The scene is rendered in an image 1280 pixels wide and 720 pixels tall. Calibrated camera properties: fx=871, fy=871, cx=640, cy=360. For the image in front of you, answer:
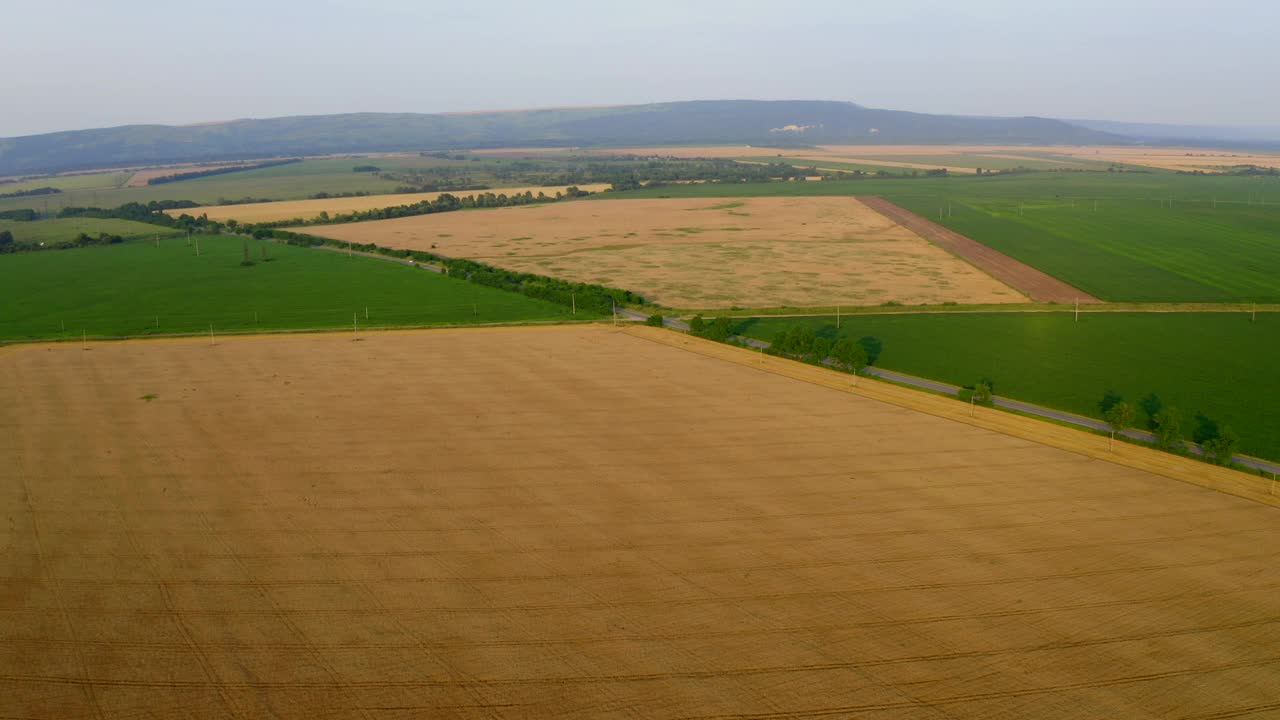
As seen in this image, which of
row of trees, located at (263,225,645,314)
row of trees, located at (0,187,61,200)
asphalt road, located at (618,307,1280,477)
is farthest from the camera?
row of trees, located at (0,187,61,200)

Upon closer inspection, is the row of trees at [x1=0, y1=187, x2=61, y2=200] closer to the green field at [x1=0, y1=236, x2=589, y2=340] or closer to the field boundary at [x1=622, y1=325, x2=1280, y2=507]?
the green field at [x1=0, y1=236, x2=589, y2=340]

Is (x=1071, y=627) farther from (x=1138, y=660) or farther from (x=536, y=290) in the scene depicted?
(x=536, y=290)

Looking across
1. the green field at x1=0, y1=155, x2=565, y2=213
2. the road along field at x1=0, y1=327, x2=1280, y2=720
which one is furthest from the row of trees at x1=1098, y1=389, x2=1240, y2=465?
the green field at x1=0, y1=155, x2=565, y2=213

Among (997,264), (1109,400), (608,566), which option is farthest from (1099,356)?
(997,264)

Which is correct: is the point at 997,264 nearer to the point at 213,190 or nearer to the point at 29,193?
the point at 213,190

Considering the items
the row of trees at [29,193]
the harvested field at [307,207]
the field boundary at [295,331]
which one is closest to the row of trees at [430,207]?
the harvested field at [307,207]

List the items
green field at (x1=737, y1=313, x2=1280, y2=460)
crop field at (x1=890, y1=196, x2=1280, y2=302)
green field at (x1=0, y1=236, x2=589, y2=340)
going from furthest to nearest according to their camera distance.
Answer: crop field at (x1=890, y1=196, x2=1280, y2=302) < green field at (x1=0, y1=236, x2=589, y2=340) < green field at (x1=737, y1=313, x2=1280, y2=460)

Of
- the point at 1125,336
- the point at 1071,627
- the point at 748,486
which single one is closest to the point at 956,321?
the point at 1125,336
